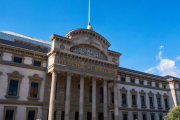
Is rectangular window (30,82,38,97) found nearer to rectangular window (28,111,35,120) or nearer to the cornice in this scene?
rectangular window (28,111,35,120)

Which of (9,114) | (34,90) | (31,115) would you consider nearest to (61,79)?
(34,90)

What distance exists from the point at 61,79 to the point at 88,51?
7.22m

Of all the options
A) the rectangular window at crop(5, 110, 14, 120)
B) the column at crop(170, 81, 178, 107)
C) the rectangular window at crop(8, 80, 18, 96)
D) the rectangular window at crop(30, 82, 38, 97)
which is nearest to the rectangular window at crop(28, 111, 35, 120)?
the rectangular window at crop(5, 110, 14, 120)

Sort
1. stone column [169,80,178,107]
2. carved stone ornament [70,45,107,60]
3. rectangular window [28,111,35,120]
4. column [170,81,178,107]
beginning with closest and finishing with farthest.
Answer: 1. rectangular window [28,111,35,120]
2. carved stone ornament [70,45,107,60]
3. column [170,81,178,107]
4. stone column [169,80,178,107]

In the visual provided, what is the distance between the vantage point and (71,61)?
1124 inches

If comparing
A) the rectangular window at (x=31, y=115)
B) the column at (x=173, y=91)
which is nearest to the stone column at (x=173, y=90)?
the column at (x=173, y=91)

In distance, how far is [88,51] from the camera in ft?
102

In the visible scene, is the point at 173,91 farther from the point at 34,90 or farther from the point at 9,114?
the point at 9,114

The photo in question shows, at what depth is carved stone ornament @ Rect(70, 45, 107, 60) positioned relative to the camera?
30188mm

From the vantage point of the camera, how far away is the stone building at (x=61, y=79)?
25513 mm

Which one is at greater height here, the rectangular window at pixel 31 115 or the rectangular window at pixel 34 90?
the rectangular window at pixel 34 90

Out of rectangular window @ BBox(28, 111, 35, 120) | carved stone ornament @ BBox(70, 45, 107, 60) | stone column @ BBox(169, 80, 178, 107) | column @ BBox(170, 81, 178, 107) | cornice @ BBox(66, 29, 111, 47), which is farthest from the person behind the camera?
stone column @ BBox(169, 80, 178, 107)

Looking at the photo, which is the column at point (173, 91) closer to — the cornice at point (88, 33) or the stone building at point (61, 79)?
the stone building at point (61, 79)

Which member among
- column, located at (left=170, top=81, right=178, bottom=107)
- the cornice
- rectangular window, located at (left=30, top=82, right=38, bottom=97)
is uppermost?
the cornice
